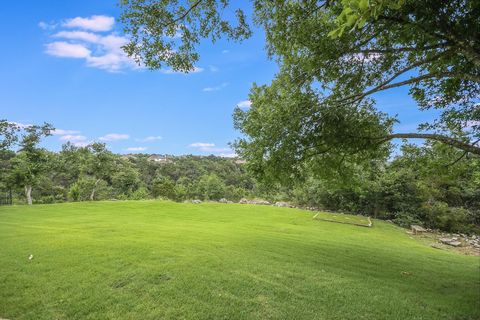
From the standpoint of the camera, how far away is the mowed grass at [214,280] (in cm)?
484

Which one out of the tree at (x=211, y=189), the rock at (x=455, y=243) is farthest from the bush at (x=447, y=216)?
the tree at (x=211, y=189)

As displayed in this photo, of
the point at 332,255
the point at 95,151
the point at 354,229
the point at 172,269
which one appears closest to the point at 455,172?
the point at 332,255

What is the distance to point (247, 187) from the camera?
5300cm

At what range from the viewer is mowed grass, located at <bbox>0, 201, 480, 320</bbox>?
15.9 feet

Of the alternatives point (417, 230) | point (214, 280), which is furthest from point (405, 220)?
point (214, 280)

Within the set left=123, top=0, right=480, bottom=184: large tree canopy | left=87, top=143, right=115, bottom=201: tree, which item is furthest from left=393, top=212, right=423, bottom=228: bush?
left=87, top=143, right=115, bottom=201: tree

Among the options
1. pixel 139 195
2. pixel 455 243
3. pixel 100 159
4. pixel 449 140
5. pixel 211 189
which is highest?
pixel 100 159

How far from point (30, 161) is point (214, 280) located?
2895 cm

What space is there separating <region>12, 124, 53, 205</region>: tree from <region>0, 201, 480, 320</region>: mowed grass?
18.5m

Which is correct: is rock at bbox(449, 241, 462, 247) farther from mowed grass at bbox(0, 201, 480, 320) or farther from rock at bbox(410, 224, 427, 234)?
mowed grass at bbox(0, 201, 480, 320)

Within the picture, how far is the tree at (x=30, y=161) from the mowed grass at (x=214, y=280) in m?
18.5

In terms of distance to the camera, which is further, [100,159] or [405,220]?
[100,159]

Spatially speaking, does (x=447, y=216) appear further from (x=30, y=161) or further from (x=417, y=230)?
(x=30, y=161)

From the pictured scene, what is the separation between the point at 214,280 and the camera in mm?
6016
